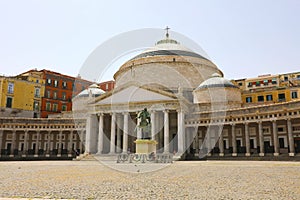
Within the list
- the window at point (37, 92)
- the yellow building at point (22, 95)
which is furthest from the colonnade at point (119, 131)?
the window at point (37, 92)

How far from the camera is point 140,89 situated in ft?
139

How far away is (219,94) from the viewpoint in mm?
44438

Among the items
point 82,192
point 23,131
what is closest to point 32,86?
point 23,131

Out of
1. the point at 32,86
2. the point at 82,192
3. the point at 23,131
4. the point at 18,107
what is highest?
the point at 32,86

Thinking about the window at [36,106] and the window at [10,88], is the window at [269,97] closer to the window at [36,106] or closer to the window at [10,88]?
the window at [36,106]

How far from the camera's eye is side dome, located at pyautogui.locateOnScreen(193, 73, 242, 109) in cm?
4417

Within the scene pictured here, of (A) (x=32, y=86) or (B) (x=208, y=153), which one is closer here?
(B) (x=208, y=153)

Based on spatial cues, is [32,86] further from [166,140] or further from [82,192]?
[82,192]

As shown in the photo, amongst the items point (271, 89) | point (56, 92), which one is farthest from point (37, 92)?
point (271, 89)

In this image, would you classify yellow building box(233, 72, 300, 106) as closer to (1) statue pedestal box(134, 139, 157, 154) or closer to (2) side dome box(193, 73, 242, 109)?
(2) side dome box(193, 73, 242, 109)

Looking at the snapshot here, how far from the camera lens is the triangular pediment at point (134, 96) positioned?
4088 centimetres

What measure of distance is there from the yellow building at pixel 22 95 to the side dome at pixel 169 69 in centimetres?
1668

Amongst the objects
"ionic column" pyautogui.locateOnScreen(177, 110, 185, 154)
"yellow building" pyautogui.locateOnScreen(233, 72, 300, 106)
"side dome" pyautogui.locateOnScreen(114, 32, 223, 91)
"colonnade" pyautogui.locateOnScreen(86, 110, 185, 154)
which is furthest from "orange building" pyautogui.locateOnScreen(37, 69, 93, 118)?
"yellow building" pyautogui.locateOnScreen(233, 72, 300, 106)

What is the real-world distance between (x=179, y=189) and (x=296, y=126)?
1256 inches
